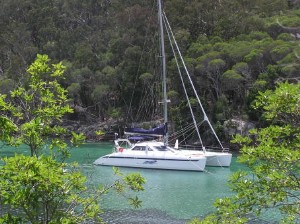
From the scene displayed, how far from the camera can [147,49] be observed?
42.0m

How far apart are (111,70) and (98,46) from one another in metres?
6.78

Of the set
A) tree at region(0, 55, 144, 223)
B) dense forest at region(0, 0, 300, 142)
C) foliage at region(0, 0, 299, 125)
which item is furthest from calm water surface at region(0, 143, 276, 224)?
foliage at region(0, 0, 299, 125)

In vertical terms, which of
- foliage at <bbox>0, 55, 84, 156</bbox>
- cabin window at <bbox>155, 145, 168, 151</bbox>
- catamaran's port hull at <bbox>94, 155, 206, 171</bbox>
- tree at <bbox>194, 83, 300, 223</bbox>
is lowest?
catamaran's port hull at <bbox>94, 155, 206, 171</bbox>

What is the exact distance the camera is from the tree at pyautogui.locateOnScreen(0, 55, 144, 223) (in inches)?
167

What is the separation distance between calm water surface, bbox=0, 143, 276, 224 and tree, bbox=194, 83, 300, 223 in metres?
5.63

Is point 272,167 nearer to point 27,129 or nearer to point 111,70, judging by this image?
point 27,129

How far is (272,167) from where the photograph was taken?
4.91 metres

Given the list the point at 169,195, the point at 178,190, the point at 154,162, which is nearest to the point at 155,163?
the point at 154,162

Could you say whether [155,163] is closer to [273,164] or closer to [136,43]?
[136,43]

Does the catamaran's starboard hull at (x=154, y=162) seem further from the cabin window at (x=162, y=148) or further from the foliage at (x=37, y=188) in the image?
the foliage at (x=37, y=188)

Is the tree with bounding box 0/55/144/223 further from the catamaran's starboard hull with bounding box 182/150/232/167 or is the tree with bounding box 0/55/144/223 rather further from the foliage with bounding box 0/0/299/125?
the foliage with bounding box 0/0/299/125

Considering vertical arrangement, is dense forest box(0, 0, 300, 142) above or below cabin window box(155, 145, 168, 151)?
above

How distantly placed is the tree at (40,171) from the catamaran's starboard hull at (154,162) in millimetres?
19300

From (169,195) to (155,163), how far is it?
6835mm
